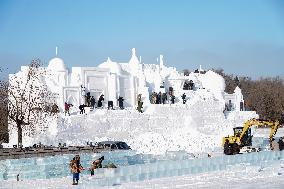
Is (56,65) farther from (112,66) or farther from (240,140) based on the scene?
(240,140)

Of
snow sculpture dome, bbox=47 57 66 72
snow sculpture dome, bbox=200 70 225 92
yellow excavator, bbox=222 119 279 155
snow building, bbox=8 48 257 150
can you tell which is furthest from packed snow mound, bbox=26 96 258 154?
snow sculpture dome, bbox=200 70 225 92

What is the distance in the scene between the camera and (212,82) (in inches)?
2422

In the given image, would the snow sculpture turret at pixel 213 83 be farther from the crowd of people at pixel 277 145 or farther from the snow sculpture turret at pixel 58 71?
the crowd of people at pixel 277 145

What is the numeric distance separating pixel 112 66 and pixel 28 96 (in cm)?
1205

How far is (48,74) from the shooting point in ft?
158

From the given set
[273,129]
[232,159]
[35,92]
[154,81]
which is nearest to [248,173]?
Answer: [232,159]

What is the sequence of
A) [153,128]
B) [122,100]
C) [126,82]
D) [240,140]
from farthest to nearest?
[126,82], [122,100], [153,128], [240,140]

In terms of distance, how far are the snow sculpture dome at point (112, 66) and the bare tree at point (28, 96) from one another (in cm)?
770

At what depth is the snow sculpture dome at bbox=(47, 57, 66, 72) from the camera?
49.2m

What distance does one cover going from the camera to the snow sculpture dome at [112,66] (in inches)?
2102

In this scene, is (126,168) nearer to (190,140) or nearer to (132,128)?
(190,140)

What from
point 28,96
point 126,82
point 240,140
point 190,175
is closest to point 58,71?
point 28,96

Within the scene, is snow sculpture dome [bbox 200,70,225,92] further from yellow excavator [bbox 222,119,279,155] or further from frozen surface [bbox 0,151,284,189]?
frozen surface [bbox 0,151,284,189]

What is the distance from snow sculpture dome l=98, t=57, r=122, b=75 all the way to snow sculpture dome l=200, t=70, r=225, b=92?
38.6ft
